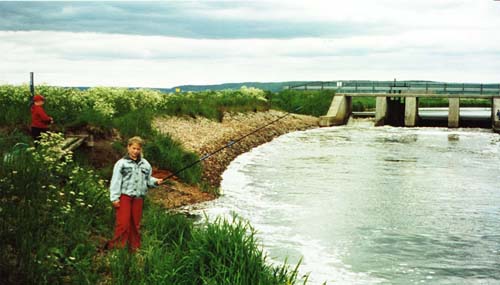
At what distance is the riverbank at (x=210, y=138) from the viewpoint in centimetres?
1579

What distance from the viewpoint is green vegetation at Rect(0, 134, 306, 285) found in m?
7.06

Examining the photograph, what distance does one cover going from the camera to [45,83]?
79.2 feet

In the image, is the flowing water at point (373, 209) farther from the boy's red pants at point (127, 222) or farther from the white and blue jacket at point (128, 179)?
the white and blue jacket at point (128, 179)

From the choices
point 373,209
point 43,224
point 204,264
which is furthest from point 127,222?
point 373,209

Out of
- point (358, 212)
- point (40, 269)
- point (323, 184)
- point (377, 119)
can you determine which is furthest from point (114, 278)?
point (377, 119)

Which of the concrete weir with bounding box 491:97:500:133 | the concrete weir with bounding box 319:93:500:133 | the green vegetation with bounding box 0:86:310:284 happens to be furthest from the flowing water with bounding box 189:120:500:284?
the concrete weir with bounding box 319:93:500:133

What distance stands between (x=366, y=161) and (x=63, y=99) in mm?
12670

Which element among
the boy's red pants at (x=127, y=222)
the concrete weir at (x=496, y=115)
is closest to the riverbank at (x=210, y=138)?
the boy's red pants at (x=127, y=222)

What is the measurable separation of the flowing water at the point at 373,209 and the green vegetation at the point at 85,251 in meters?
2.80

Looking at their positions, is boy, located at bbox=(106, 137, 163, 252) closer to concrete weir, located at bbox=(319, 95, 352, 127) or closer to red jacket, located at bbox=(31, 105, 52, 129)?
red jacket, located at bbox=(31, 105, 52, 129)

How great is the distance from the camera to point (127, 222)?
8.22 metres

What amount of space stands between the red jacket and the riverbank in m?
2.94

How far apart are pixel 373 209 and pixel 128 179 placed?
375 inches

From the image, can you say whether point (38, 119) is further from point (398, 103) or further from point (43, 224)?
point (398, 103)
